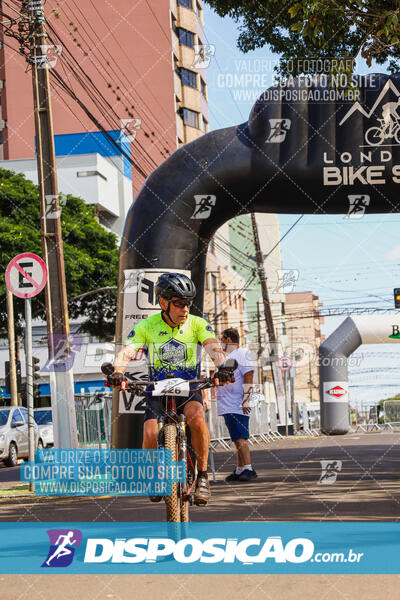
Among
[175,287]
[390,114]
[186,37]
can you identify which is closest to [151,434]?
[175,287]

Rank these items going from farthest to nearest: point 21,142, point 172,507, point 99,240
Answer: point 21,142, point 99,240, point 172,507

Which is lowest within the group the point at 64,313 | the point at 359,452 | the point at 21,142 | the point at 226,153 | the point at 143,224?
the point at 359,452

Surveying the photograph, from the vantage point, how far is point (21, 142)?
176 feet

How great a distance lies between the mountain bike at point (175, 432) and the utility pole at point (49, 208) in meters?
7.39

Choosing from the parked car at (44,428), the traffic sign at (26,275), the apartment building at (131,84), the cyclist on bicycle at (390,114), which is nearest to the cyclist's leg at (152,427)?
the traffic sign at (26,275)

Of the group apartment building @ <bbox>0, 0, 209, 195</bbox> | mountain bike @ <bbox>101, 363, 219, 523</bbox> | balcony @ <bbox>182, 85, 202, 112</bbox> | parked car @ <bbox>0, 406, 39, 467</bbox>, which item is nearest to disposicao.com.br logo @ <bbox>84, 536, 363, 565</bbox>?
mountain bike @ <bbox>101, 363, 219, 523</bbox>

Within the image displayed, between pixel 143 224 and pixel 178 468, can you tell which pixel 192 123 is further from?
pixel 178 468

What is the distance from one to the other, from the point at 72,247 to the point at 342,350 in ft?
33.5

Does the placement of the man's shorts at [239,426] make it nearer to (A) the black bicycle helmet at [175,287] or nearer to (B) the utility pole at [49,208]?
(B) the utility pole at [49,208]

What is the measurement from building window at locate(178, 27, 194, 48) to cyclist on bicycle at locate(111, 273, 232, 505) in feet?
164

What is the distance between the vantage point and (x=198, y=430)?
6895 mm

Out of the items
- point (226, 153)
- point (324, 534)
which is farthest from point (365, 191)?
point (324, 534)

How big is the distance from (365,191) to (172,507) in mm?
7453

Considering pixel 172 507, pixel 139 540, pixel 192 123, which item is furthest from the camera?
pixel 192 123
